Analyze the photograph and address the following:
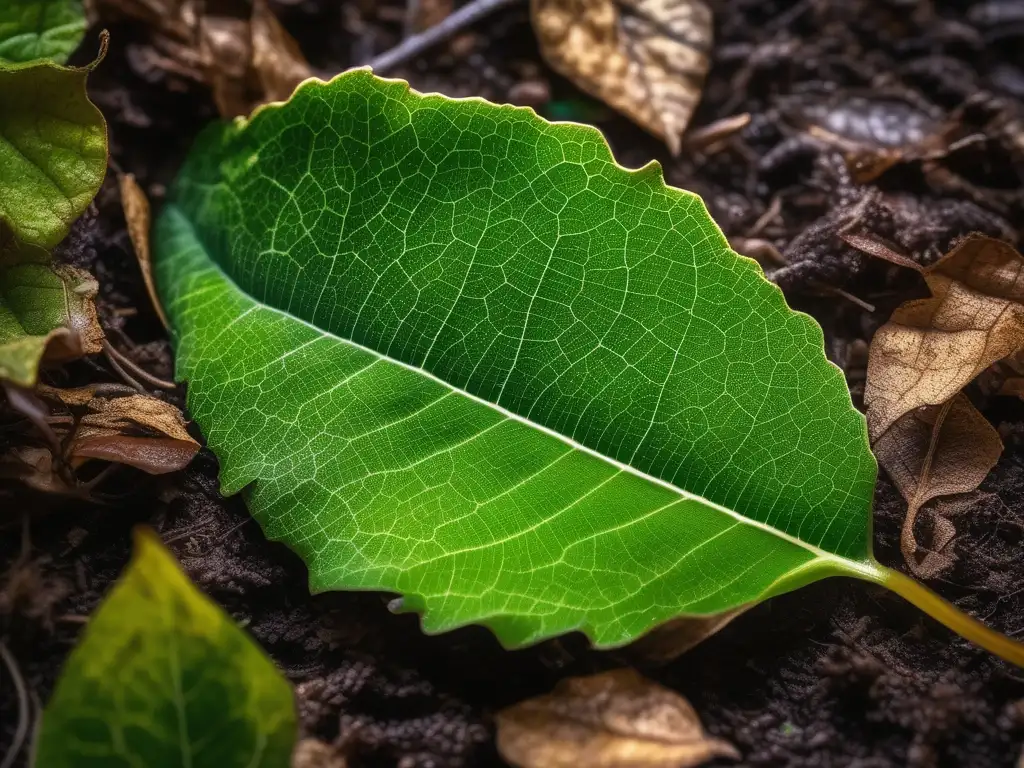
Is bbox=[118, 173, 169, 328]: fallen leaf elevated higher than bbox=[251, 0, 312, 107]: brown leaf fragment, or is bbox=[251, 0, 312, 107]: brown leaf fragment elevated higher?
bbox=[251, 0, 312, 107]: brown leaf fragment

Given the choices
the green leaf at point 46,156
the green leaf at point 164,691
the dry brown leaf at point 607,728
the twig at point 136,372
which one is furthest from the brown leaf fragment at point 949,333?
the green leaf at point 46,156

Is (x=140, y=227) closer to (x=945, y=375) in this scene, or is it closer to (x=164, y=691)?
(x=164, y=691)

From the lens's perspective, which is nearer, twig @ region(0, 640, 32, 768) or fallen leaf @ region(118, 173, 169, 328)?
twig @ region(0, 640, 32, 768)

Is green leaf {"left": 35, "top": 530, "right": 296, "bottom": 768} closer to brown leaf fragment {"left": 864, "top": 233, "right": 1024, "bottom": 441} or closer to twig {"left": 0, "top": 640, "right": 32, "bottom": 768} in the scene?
twig {"left": 0, "top": 640, "right": 32, "bottom": 768}

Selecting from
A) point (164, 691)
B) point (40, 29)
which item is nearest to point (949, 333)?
point (164, 691)

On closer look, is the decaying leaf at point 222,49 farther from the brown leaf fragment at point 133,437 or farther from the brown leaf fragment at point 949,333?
the brown leaf fragment at point 949,333

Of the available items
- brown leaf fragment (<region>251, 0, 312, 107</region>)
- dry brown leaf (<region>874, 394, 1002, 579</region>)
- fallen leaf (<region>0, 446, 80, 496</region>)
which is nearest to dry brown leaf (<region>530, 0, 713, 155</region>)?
brown leaf fragment (<region>251, 0, 312, 107</region>)
